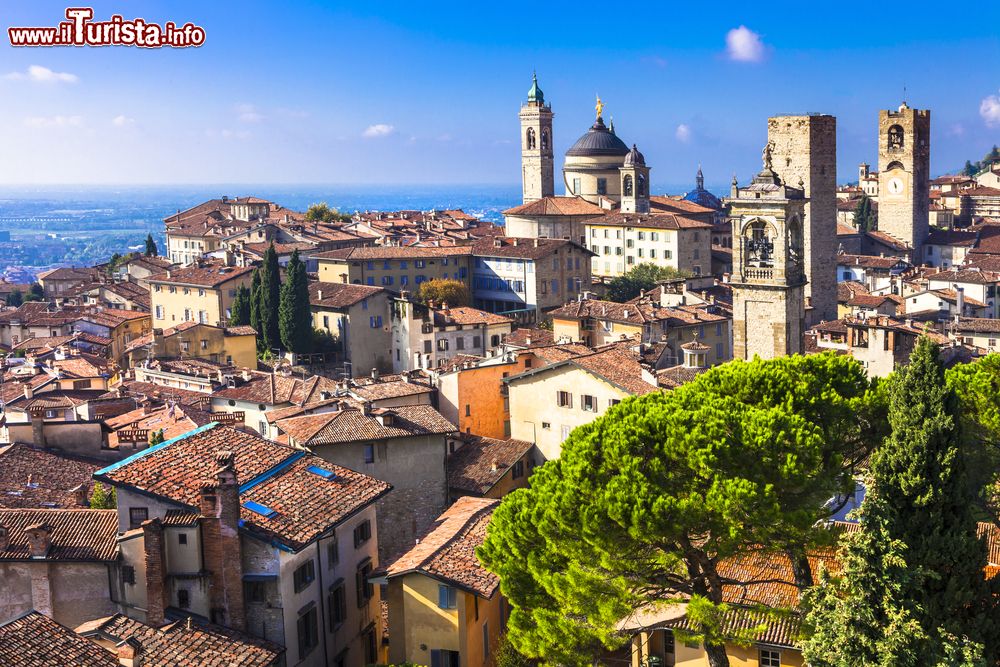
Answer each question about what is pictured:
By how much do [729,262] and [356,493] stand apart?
5919cm

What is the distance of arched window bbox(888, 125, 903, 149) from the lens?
92125 millimetres

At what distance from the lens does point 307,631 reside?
2103 centimetres

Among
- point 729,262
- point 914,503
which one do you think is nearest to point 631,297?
point 729,262

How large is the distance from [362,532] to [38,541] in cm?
569

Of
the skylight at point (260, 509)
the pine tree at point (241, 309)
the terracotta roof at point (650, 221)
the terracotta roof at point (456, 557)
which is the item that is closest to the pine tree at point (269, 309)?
the pine tree at point (241, 309)

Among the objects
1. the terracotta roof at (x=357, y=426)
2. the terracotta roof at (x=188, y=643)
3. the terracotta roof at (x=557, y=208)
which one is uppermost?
the terracotta roof at (x=557, y=208)

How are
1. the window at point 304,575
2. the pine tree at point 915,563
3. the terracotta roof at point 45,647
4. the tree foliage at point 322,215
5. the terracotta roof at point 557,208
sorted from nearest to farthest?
the pine tree at point 915,563 < the terracotta roof at point 45,647 < the window at point 304,575 < the terracotta roof at point 557,208 < the tree foliage at point 322,215

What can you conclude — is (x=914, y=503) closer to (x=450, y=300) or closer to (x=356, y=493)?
(x=356, y=493)

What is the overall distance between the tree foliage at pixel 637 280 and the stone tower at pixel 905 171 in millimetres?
25190

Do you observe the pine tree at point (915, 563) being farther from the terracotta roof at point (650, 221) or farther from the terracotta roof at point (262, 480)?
the terracotta roof at point (650, 221)

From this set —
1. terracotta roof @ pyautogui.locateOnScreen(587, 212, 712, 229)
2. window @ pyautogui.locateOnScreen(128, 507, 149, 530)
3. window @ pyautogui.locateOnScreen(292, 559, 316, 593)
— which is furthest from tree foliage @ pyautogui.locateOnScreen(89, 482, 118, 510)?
terracotta roof @ pyautogui.locateOnScreen(587, 212, 712, 229)

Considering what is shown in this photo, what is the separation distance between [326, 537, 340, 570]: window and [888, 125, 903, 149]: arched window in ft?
257

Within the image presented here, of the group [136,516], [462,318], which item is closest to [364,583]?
[136,516]

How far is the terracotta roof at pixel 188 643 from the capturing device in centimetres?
1830
